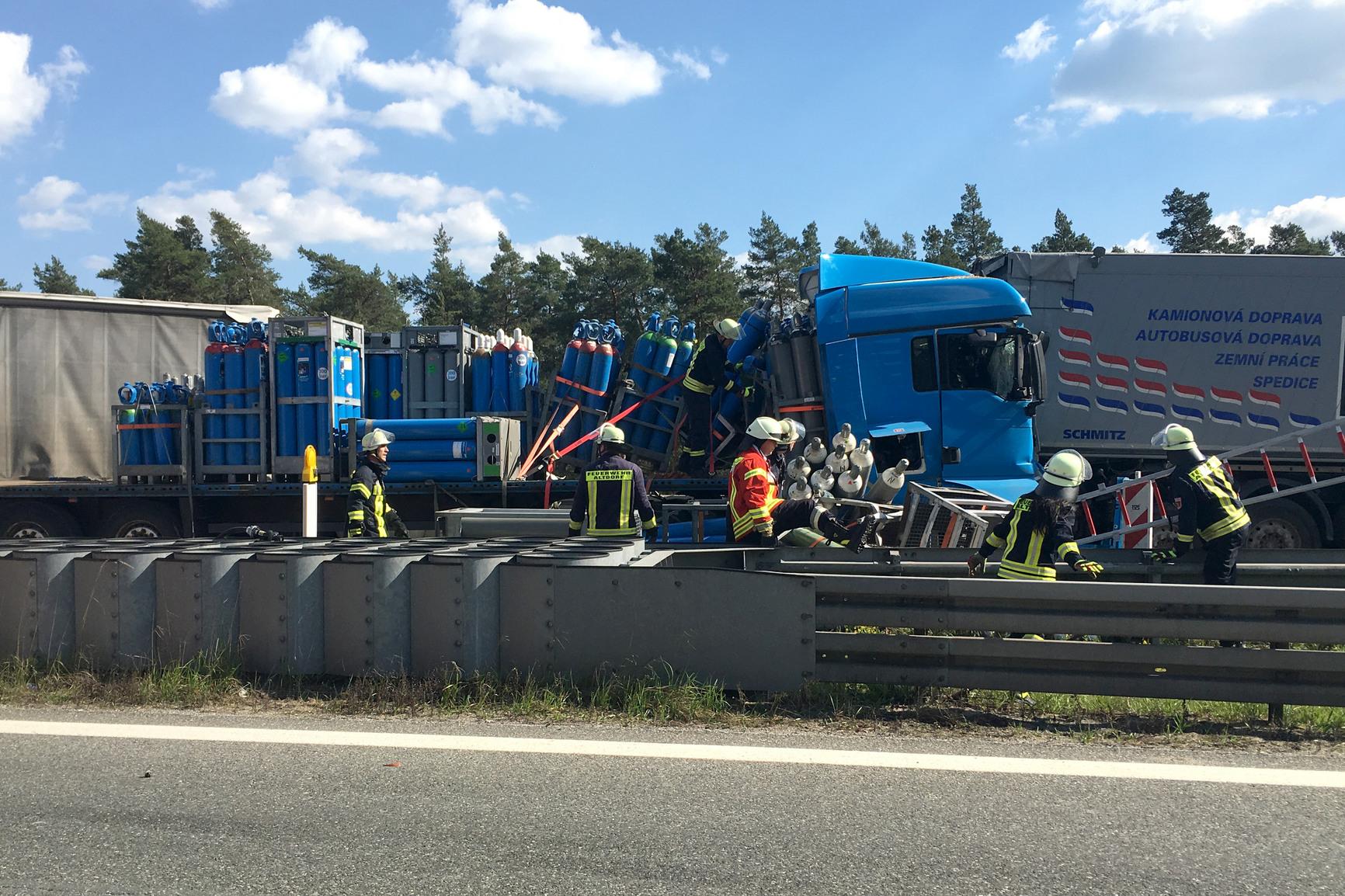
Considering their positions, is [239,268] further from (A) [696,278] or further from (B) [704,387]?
(B) [704,387]

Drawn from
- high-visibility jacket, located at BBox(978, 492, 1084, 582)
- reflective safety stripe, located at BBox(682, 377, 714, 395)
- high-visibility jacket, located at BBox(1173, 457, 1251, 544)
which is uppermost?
reflective safety stripe, located at BBox(682, 377, 714, 395)

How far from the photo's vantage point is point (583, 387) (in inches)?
418

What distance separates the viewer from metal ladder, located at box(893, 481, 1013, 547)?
7820 millimetres

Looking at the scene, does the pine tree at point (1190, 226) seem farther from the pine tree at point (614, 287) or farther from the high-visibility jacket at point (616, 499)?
the high-visibility jacket at point (616, 499)

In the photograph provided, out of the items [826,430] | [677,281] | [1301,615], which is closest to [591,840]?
[1301,615]

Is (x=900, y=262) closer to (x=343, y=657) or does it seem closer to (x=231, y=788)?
(x=343, y=657)

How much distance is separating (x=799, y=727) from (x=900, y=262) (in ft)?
20.7

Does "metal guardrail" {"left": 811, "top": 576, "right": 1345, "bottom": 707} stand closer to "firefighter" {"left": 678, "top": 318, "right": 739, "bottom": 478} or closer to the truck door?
the truck door

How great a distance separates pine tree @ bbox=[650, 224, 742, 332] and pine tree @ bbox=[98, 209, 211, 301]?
2343 centimetres

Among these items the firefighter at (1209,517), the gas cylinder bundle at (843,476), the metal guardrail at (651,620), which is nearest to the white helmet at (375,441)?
the metal guardrail at (651,620)

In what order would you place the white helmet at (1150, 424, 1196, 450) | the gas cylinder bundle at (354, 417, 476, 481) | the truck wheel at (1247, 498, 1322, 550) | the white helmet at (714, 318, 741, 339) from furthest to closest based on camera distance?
1. the truck wheel at (1247, 498, 1322, 550)
2. the gas cylinder bundle at (354, 417, 476, 481)
3. the white helmet at (714, 318, 741, 339)
4. the white helmet at (1150, 424, 1196, 450)

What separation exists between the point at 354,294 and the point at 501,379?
119 feet

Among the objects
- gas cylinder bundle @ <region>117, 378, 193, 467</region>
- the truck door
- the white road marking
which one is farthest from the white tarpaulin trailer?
the truck door

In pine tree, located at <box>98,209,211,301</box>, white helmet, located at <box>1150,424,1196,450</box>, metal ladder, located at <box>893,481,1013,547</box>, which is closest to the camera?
white helmet, located at <box>1150,424,1196,450</box>
